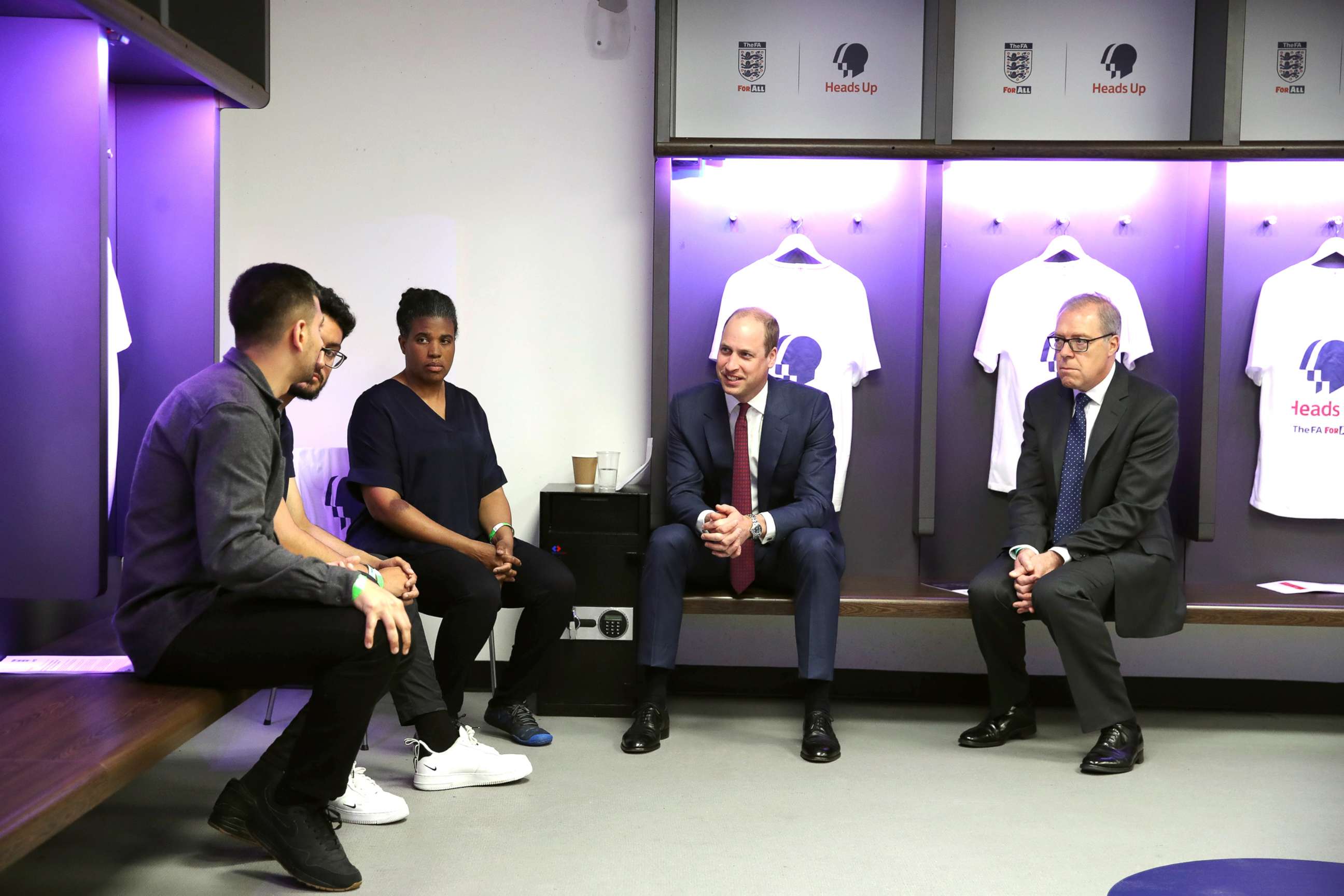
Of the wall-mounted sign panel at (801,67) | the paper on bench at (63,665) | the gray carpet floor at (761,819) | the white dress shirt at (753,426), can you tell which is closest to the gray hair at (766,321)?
the white dress shirt at (753,426)

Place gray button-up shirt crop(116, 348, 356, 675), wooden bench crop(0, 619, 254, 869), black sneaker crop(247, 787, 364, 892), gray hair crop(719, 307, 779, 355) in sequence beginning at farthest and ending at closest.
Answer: gray hair crop(719, 307, 779, 355), black sneaker crop(247, 787, 364, 892), gray button-up shirt crop(116, 348, 356, 675), wooden bench crop(0, 619, 254, 869)

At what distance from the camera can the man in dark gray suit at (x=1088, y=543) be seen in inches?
129

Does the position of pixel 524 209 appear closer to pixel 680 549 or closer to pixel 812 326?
pixel 812 326

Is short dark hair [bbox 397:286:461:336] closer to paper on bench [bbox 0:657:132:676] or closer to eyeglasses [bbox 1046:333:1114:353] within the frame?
paper on bench [bbox 0:657:132:676]

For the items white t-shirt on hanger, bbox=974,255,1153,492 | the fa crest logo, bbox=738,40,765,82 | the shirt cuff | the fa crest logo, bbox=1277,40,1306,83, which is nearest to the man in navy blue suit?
the shirt cuff

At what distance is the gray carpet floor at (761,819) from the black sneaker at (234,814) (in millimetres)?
66

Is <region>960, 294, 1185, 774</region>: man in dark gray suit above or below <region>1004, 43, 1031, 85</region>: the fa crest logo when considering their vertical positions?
below

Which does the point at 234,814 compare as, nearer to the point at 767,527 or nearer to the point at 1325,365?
the point at 767,527

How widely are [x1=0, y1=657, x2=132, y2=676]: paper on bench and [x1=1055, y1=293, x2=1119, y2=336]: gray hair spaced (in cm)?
272

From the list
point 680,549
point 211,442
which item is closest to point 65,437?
point 211,442

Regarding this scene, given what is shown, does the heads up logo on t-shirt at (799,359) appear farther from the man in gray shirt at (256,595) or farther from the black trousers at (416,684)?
the man in gray shirt at (256,595)

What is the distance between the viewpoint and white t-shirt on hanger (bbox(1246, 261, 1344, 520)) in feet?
13.0

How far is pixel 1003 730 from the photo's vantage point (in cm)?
346

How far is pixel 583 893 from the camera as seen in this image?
2287mm
